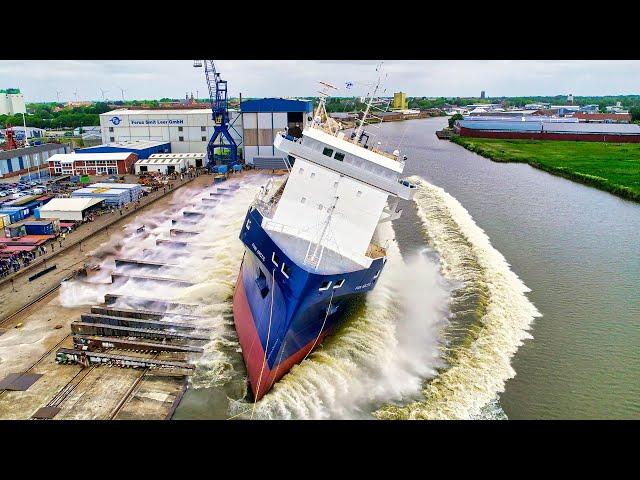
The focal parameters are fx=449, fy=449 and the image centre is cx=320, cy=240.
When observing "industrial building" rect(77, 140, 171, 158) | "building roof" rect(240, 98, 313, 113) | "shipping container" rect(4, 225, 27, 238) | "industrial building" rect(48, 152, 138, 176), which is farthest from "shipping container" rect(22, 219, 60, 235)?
"building roof" rect(240, 98, 313, 113)

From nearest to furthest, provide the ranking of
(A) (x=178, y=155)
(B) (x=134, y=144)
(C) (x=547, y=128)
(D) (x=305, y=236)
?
1. (D) (x=305, y=236)
2. (A) (x=178, y=155)
3. (B) (x=134, y=144)
4. (C) (x=547, y=128)

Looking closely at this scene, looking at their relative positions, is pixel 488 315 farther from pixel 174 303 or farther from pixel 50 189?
pixel 50 189

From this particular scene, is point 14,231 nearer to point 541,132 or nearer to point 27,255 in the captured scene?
point 27,255

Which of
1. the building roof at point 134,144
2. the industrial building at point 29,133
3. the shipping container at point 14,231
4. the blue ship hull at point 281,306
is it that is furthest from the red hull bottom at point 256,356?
the industrial building at point 29,133

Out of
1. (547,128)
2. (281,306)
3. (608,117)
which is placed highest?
(608,117)

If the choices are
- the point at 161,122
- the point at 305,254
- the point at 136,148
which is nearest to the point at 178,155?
the point at 136,148
